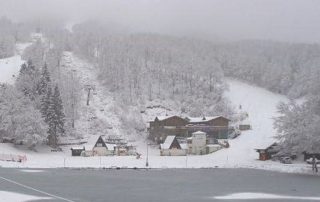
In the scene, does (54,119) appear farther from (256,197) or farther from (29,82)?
(256,197)

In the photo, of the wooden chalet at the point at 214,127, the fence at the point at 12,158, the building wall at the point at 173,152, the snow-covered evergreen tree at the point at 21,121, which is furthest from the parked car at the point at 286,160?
the wooden chalet at the point at 214,127

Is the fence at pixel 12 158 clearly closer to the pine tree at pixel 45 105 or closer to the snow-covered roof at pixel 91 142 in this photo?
the pine tree at pixel 45 105

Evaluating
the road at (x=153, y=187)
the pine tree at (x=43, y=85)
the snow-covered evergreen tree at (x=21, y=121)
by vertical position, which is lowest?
the road at (x=153, y=187)

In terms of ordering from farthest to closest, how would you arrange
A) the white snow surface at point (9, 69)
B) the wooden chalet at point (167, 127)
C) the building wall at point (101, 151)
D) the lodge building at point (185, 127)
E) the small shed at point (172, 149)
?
the white snow surface at point (9, 69)
the lodge building at point (185, 127)
the wooden chalet at point (167, 127)
the small shed at point (172, 149)
the building wall at point (101, 151)

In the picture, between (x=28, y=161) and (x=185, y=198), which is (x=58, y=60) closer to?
(x=28, y=161)

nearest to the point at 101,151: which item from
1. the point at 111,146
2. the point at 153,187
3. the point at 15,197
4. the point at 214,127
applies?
the point at 111,146

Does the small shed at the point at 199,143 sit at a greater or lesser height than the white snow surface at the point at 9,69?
lesser

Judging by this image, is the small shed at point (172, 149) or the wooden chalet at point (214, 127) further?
the wooden chalet at point (214, 127)

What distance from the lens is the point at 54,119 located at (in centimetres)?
10931

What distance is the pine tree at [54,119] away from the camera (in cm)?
10881

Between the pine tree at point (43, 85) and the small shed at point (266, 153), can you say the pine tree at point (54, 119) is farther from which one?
the small shed at point (266, 153)

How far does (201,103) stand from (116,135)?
4534 centimetres

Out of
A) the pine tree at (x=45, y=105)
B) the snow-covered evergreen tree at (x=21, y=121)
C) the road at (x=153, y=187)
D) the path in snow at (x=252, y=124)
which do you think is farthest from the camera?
the pine tree at (x=45, y=105)

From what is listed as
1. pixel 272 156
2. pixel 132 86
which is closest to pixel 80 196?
pixel 272 156
